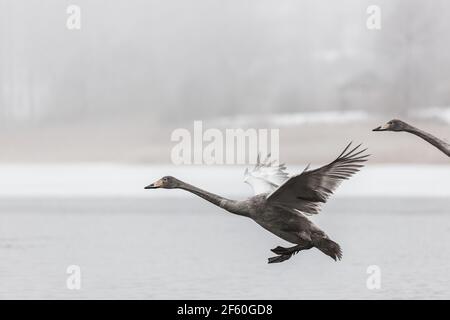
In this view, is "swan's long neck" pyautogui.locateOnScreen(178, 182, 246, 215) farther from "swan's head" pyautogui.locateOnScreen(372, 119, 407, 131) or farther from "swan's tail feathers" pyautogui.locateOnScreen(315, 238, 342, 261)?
"swan's head" pyautogui.locateOnScreen(372, 119, 407, 131)

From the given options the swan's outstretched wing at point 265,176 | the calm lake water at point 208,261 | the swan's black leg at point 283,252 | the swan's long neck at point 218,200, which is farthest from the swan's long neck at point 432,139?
the swan's long neck at point 218,200

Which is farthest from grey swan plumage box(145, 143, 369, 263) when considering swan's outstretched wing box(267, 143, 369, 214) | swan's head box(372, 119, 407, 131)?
swan's head box(372, 119, 407, 131)

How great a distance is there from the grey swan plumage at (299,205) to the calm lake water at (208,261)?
71.0 inches

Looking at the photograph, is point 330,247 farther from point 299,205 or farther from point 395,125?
point 395,125

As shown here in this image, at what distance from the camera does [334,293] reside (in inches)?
483

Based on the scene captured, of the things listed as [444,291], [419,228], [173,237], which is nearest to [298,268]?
[444,291]

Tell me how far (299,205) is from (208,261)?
248 inches

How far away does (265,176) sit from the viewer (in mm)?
10930

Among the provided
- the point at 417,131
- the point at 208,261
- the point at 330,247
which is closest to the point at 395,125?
the point at 417,131

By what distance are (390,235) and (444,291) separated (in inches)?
340

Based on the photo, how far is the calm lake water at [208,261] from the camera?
12438 millimetres

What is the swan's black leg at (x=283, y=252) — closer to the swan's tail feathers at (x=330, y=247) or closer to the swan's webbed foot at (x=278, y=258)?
the swan's webbed foot at (x=278, y=258)

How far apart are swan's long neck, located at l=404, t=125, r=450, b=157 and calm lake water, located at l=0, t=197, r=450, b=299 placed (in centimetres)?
193

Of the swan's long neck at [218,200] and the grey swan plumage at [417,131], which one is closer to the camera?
the swan's long neck at [218,200]
